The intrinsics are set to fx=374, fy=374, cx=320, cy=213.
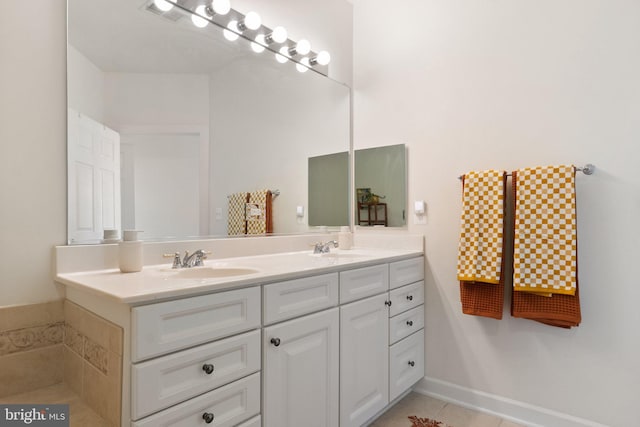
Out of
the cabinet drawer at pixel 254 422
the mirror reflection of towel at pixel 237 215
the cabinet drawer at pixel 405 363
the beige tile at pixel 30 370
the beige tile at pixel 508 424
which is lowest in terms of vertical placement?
the beige tile at pixel 508 424

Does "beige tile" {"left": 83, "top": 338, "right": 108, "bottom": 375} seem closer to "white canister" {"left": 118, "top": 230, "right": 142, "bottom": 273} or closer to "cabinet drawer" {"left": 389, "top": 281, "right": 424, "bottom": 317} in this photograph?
"white canister" {"left": 118, "top": 230, "right": 142, "bottom": 273}

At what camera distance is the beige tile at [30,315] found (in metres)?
1.28

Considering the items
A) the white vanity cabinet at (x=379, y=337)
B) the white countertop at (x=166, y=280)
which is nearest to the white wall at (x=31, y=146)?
the white countertop at (x=166, y=280)

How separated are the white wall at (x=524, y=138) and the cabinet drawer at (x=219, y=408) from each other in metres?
1.33

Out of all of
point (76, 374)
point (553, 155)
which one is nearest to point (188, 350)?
point (76, 374)

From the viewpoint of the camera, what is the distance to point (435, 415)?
1.99 metres

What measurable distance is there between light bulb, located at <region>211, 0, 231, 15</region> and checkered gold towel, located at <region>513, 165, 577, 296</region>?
5.43 ft

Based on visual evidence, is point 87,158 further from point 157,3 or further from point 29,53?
point 157,3

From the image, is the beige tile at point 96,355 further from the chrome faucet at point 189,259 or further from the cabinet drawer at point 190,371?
the chrome faucet at point 189,259

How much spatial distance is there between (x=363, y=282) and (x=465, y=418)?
0.96 meters

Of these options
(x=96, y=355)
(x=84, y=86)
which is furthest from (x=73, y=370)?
(x=84, y=86)

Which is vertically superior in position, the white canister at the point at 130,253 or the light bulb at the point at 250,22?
the light bulb at the point at 250,22

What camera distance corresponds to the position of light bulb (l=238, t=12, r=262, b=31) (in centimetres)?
199

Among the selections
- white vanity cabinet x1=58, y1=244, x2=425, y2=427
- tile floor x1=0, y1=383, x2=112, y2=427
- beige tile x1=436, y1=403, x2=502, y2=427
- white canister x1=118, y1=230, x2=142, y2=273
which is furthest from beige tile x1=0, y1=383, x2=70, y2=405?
beige tile x1=436, y1=403, x2=502, y2=427
